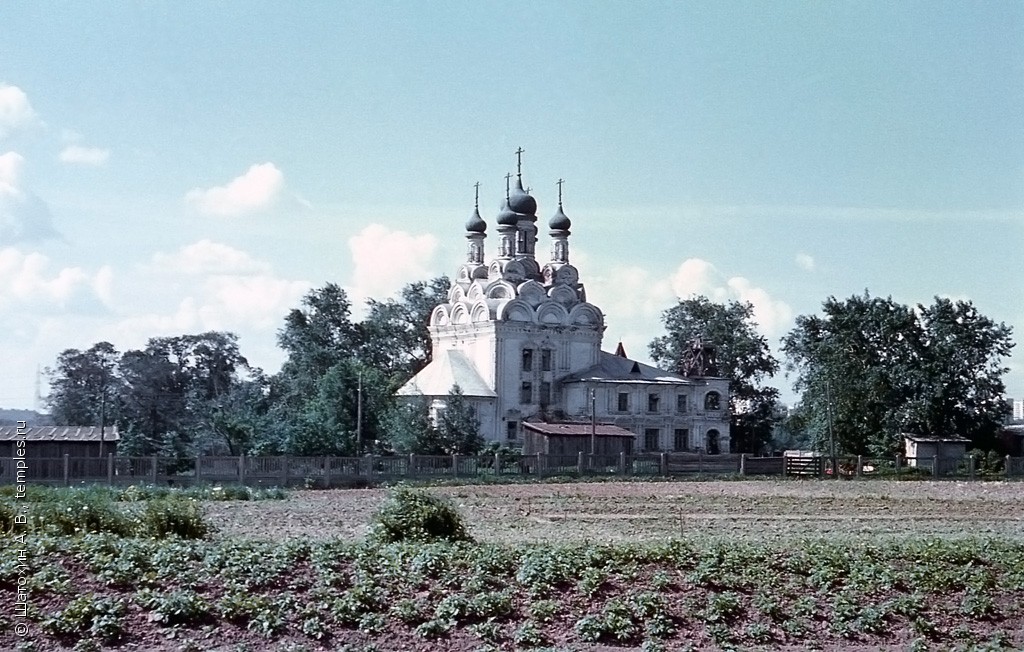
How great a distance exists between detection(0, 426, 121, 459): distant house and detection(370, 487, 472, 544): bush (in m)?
22.4

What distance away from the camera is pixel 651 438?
62531 mm

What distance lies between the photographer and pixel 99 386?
6856 cm

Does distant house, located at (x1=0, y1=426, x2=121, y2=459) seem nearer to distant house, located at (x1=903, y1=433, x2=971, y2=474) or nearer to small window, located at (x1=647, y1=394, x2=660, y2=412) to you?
small window, located at (x1=647, y1=394, x2=660, y2=412)

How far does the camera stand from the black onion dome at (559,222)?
67.1 meters

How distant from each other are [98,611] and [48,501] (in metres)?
6.19

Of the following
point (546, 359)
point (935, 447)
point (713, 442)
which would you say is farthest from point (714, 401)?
point (935, 447)

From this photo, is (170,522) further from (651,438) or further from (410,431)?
(651,438)

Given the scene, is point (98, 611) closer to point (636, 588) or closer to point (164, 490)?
point (636, 588)

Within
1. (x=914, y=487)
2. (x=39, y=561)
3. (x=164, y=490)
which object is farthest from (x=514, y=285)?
(x=39, y=561)

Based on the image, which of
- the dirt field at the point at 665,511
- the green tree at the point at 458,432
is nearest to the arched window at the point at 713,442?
the green tree at the point at 458,432

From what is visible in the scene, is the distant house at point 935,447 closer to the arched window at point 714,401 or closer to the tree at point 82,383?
the arched window at point 714,401

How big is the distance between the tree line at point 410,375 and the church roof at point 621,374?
7084 mm

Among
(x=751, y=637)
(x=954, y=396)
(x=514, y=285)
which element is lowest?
(x=751, y=637)

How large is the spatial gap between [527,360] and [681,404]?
8.79m
